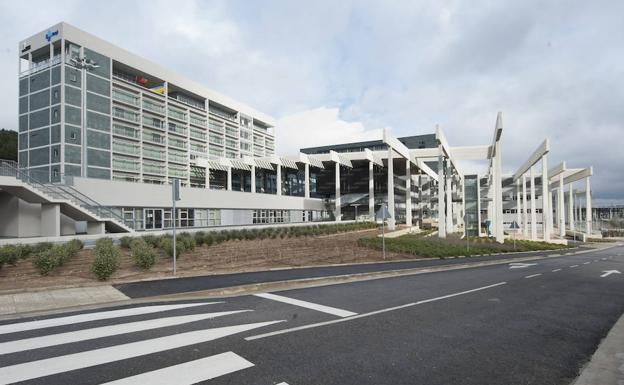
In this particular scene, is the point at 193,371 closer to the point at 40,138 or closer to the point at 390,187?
the point at 390,187

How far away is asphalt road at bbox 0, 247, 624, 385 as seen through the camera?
4.35 metres

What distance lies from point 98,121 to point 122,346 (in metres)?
57.6

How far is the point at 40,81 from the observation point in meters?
51.9

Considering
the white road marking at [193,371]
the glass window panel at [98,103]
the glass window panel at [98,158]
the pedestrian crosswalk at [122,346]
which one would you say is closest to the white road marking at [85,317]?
the pedestrian crosswalk at [122,346]

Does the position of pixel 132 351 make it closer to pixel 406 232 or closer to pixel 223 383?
pixel 223 383

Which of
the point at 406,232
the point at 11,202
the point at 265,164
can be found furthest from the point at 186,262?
the point at 265,164

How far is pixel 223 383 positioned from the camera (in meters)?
4.06

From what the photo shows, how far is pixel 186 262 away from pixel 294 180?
50.6 meters

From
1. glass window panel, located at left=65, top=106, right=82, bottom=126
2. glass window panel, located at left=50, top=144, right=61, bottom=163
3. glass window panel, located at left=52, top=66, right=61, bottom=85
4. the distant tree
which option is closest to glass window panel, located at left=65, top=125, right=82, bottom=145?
glass window panel, located at left=65, top=106, right=82, bottom=126

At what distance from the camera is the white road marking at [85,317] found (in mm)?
6082

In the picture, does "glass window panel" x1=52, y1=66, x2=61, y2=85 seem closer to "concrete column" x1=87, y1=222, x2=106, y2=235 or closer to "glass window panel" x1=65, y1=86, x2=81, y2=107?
"glass window panel" x1=65, y1=86, x2=81, y2=107

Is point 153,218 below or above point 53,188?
below

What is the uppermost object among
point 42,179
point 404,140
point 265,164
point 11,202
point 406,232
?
point 404,140

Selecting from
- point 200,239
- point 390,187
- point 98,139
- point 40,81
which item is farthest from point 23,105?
point 390,187
